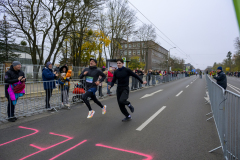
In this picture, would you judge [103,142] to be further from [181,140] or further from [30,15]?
[30,15]

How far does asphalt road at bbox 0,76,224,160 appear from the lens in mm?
3467

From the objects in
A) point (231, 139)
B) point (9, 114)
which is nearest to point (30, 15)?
point (9, 114)

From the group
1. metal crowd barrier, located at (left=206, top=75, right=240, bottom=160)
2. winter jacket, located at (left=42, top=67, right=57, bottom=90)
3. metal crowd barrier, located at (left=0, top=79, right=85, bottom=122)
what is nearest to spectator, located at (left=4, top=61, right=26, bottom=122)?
metal crowd barrier, located at (left=0, top=79, right=85, bottom=122)

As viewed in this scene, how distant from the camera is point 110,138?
4.32m

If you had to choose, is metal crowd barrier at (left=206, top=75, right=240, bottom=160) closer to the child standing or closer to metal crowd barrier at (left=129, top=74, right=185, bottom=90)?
the child standing

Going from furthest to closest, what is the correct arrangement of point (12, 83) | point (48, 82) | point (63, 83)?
point (63, 83) → point (48, 82) → point (12, 83)

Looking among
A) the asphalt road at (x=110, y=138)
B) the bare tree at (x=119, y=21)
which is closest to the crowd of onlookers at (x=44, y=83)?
the asphalt road at (x=110, y=138)

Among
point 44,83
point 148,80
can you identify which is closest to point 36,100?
point 44,83

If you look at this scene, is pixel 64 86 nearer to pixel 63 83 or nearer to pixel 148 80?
pixel 63 83

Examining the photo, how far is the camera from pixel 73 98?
9.03 meters

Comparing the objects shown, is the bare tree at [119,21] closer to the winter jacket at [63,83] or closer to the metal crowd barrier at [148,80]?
the metal crowd barrier at [148,80]

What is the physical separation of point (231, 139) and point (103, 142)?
249cm

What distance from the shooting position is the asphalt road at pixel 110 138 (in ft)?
11.4

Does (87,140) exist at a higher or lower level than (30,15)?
lower
